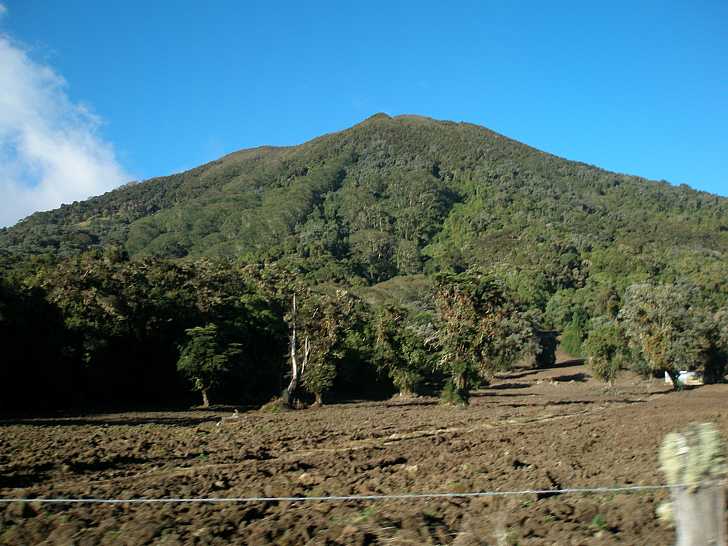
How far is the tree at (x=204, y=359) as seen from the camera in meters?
40.2

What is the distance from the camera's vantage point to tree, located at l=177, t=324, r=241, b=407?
40.2 m

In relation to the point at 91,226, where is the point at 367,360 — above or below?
below

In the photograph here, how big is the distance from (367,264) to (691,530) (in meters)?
152

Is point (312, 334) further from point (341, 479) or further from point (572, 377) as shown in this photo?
point (572, 377)

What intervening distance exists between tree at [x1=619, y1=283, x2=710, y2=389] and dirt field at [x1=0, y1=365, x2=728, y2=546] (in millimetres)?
23826

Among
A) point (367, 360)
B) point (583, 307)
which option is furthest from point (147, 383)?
point (583, 307)

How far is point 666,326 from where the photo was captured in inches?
1779

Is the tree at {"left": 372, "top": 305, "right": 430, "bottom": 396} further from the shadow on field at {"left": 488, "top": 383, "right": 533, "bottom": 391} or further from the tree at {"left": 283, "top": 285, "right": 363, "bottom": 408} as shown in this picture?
the shadow on field at {"left": 488, "top": 383, "right": 533, "bottom": 391}

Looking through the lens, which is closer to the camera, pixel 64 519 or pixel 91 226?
pixel 64 519

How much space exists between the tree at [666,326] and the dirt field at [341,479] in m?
23.8

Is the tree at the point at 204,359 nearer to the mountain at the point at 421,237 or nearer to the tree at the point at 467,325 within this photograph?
the tree at the point at 467,325

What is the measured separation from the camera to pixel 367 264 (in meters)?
155

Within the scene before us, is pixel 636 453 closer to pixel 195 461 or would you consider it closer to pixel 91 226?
pixel 195 461

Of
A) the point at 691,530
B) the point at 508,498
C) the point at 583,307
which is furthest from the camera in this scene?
the point at 583,307
